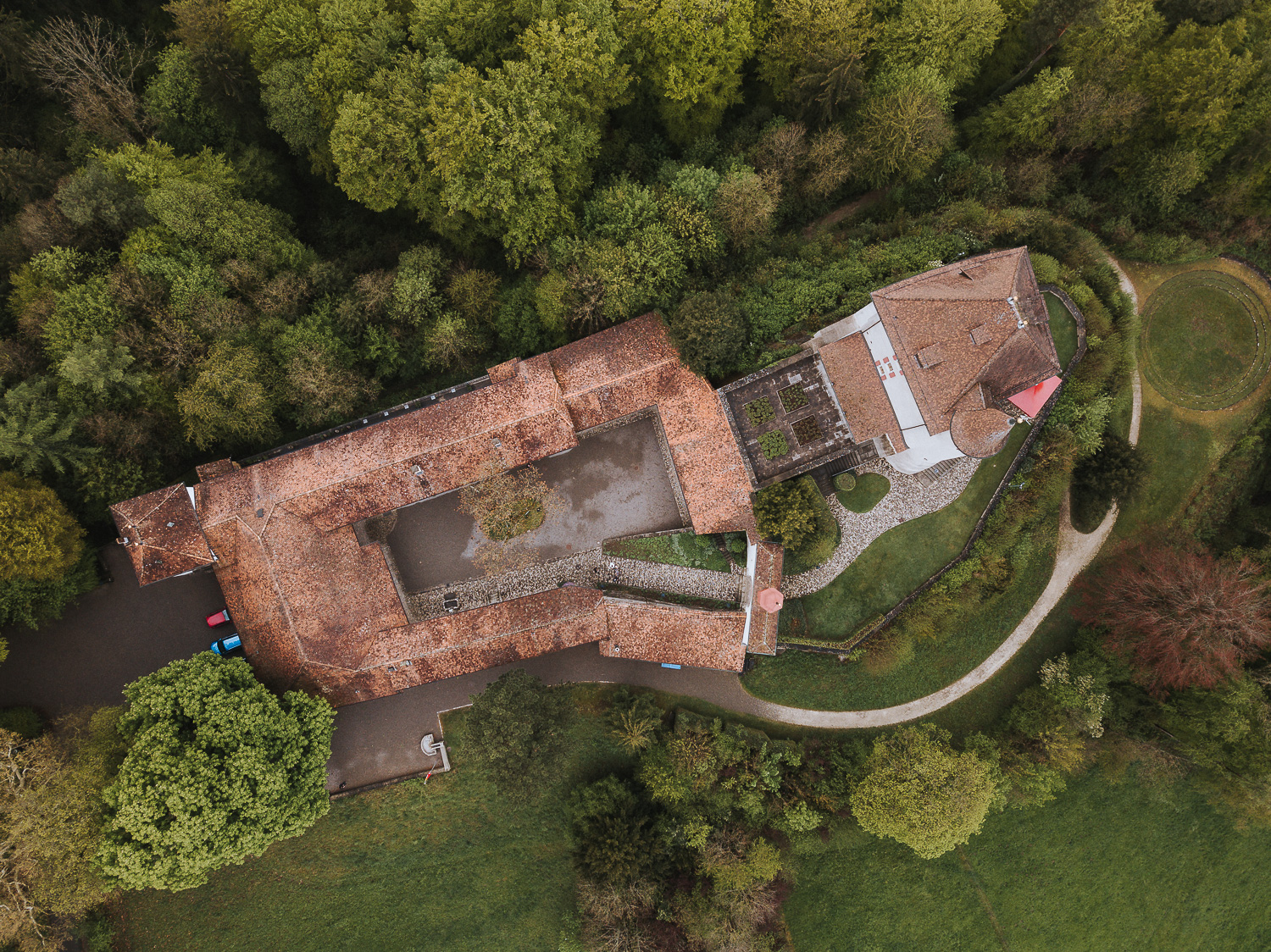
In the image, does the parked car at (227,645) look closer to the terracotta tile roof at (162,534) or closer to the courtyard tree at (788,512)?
the terracotta tile roof at (162,534)

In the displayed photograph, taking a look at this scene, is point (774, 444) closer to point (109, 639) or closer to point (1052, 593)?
point (1052, 593)

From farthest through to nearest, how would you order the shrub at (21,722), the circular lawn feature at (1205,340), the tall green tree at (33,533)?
the circular lawn feature at (1205,340) < the shrub at (21,722) < the tall green tree at (33,533)

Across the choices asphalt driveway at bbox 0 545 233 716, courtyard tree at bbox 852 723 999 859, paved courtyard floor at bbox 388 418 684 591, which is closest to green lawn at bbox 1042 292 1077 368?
courtyard tree at bbox 852 723 999 859

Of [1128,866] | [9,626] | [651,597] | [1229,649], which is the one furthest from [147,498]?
[1128,866]

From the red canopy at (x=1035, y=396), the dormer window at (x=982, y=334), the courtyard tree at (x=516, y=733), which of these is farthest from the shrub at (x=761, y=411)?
the courtyard tree at (x=516, y=733)

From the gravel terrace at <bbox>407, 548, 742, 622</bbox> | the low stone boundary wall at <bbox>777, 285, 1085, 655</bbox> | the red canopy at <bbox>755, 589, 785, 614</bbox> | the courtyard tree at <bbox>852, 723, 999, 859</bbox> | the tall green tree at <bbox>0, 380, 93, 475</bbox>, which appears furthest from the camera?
the gravel terrace at <bbox>407, 548, 742, 622</bbox>

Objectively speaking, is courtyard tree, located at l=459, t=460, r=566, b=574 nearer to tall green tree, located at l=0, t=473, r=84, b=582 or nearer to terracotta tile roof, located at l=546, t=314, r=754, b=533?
terracotta tile roof, located at l=546, t=314, r=754, b=533
